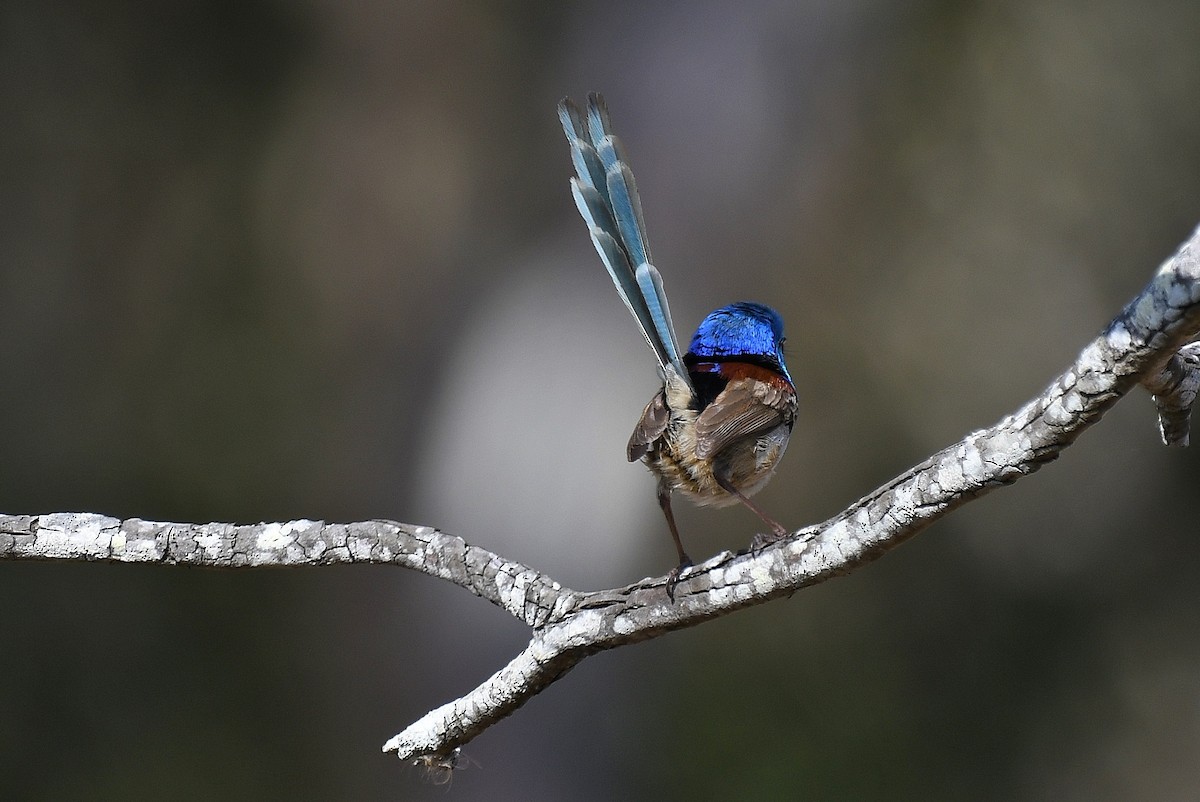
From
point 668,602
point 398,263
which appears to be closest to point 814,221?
point 398,263

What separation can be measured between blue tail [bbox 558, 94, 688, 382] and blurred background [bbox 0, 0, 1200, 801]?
14.2 ft

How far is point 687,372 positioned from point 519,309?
4.01 meters

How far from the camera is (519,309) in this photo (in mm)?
7078

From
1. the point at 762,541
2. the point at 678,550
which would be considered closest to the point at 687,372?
the point at 678,550

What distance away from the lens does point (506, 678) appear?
2.29 meters

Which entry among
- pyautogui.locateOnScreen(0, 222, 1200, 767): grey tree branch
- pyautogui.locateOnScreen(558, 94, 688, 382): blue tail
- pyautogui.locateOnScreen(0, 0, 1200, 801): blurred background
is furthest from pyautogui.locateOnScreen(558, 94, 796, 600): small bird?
pyautogui.locateOnScreen(0, 0, 1200, 801): blurred background

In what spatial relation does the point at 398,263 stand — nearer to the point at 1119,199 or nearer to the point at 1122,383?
the point at 1119,199

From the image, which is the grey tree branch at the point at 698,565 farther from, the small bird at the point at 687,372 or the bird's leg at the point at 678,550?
the small bird at the point at 687,372

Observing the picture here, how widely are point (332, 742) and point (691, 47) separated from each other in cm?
492

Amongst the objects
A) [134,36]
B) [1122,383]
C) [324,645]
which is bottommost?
[1122,383]

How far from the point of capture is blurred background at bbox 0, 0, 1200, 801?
7375mm

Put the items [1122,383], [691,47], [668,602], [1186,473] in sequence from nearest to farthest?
[1122,383] → [668,602] → [691,47] → [1186,473]

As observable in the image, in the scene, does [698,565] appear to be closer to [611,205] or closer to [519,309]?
[611,205]

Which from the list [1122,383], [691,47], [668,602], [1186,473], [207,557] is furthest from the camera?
[1186,473]
